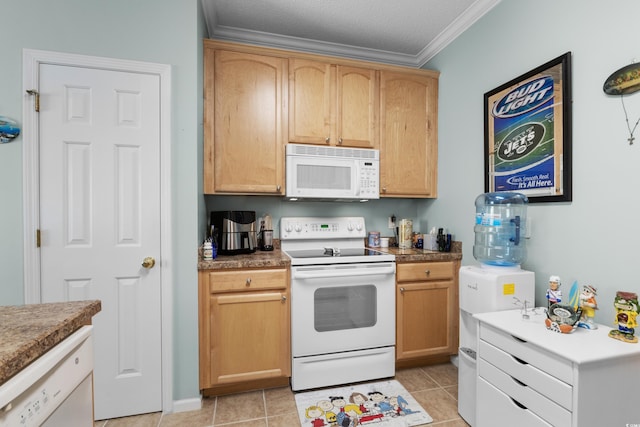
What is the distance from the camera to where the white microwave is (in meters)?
2.27

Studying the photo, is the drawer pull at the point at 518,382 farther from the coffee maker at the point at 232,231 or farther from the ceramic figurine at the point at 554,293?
the coffee maker at the point at 232,231

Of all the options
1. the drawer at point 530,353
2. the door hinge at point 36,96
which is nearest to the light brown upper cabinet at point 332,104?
the door hinge at point 36,96

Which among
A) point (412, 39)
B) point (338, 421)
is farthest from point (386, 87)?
point (338, 421)

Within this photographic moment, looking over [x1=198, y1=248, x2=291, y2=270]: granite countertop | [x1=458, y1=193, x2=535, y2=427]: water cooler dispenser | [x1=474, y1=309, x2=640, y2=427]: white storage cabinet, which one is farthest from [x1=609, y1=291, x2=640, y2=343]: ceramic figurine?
[x1=198, y1=248, x2=291, y2=270]: granite countertop

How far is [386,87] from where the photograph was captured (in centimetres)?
250

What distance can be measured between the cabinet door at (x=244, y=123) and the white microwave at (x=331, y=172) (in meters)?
0.11

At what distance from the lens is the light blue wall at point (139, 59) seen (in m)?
1.63

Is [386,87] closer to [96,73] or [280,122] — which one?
[280,122]

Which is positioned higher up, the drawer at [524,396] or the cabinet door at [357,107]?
the cabinet door at [357,107]

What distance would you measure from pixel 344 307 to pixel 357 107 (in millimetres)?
1592

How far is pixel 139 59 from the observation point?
177cm

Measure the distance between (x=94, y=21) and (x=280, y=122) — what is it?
4.02ft

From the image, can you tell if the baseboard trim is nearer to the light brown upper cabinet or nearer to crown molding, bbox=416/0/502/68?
the light brown upper cabinet

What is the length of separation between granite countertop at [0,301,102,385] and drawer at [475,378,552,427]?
5.60ft
